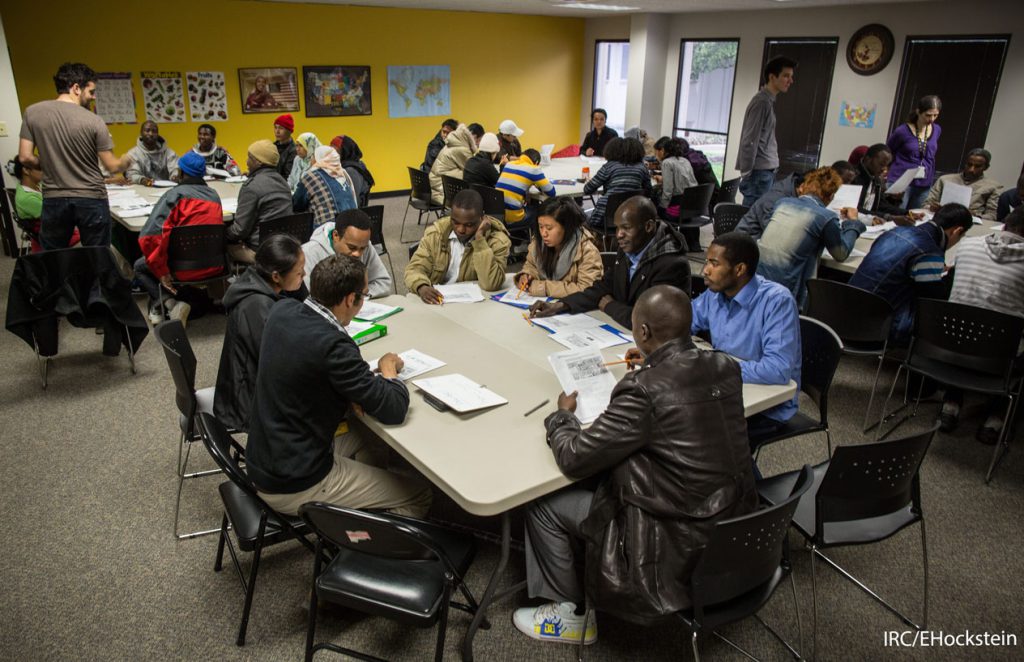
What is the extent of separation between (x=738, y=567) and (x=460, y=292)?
2.14 m

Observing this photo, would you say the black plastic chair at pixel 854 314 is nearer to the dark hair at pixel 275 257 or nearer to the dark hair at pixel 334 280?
the dark hair at pixel 334 280

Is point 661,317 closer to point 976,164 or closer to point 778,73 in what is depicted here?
point 778,73

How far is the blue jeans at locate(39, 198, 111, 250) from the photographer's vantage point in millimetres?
4797

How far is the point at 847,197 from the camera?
5270mm

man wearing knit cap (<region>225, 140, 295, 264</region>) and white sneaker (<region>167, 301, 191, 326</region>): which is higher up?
man wearing knit cap (<region>225, 140, 295, 264</region>)

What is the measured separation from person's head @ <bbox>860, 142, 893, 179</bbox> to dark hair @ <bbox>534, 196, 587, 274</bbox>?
3085 millimetres

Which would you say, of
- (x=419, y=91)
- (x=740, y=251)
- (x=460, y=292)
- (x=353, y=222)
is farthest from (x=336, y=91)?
(x=740, y=251)

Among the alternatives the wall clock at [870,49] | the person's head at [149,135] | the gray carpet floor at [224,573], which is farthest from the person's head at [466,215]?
the wall clock at [870,49]

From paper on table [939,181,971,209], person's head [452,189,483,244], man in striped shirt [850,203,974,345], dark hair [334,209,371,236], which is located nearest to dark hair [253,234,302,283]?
dark hair [334,209,371,236]

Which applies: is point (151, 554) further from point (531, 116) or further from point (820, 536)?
point (531, 116)

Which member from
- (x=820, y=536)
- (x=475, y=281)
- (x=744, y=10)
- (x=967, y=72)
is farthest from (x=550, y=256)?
(x=744, y=10)

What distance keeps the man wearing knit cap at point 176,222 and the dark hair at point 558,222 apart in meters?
2.44

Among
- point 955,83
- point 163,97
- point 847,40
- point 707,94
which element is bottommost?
point 163,97

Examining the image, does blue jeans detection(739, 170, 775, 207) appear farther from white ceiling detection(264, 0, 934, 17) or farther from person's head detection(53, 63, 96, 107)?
person's head detection(53, 63, 96, 107)
